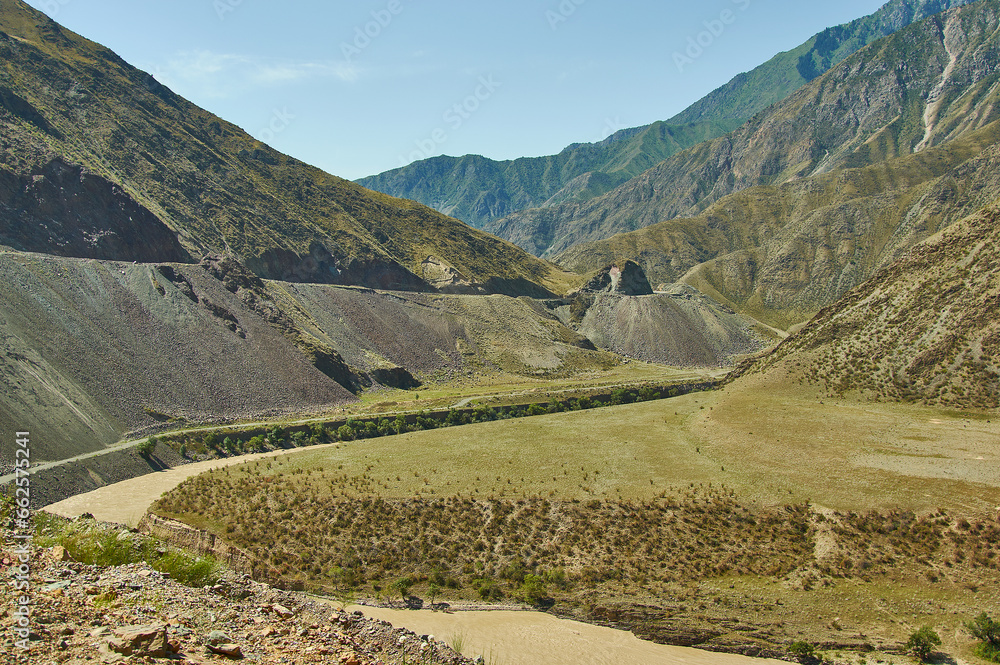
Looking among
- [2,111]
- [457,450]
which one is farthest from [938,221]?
[2,111]

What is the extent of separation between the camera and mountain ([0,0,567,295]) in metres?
84.0

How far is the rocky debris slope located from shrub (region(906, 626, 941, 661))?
72.1ft

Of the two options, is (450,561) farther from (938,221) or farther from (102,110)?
(938,221)

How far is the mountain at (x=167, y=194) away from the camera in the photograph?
84000 millimetres

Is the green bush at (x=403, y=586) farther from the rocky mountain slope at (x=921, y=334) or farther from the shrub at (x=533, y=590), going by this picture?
the rocky mountain slope at (x=921, y=334)

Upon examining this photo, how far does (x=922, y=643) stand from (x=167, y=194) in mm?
120426

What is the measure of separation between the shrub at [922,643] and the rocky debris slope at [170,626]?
72.1 feet

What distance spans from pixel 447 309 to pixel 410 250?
93.3 feet

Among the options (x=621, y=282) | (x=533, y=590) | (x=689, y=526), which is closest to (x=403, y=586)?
(x=533, y=590)

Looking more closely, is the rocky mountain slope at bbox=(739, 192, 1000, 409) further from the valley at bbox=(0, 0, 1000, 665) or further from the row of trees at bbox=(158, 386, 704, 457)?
the row of trees at bbox=(158, 386, 704, 457)

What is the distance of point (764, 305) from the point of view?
7239 inches

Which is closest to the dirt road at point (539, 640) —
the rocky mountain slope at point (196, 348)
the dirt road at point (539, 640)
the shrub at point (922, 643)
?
the dirt road at point (539, 640)

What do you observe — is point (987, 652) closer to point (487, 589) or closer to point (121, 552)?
point (487, 589)

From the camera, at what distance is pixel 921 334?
5169 centimetres
